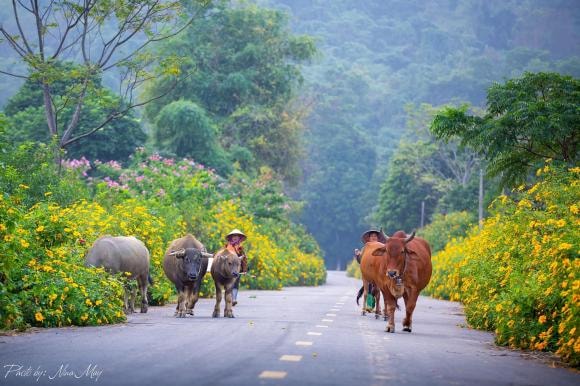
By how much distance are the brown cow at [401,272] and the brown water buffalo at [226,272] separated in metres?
2.83

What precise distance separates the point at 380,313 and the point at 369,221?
7755 centimetres

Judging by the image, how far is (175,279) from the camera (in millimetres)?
19734

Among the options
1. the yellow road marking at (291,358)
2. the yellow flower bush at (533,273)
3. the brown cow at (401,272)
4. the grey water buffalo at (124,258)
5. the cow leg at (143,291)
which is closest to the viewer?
the yellow road marking at (291,358)

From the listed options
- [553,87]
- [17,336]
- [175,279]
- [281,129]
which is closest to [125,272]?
[175,279]

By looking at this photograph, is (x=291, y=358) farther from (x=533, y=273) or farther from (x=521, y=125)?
(x=521, y=125)

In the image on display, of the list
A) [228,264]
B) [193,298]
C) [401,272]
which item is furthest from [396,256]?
[193,298]

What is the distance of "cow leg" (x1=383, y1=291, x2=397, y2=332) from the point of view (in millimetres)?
15945

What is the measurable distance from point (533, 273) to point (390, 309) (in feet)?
7.82

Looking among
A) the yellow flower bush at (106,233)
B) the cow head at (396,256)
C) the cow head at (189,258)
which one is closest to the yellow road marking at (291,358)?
the yellow flower bush at (106,233)

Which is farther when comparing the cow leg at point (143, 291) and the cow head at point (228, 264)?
the cow leg at point (143, 291)

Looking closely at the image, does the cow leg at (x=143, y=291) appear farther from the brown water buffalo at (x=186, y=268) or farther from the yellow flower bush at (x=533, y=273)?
the yellow flower bush at (x=533, y=273)

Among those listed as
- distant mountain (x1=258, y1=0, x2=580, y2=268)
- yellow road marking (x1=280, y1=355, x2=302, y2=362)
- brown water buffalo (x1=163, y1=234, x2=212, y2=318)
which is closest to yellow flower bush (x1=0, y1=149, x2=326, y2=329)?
brown water buffalo (x1=163, y1=234, x2=212, y2=318)

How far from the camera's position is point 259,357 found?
1099 centimetres

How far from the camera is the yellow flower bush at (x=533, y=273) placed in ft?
42.1
